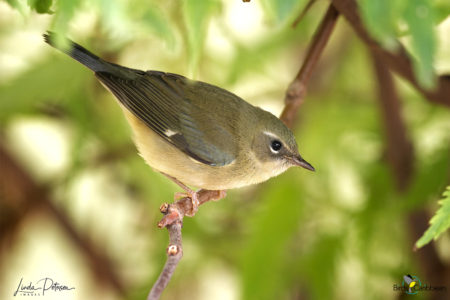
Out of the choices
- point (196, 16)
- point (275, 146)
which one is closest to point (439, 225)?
point (196, 16)

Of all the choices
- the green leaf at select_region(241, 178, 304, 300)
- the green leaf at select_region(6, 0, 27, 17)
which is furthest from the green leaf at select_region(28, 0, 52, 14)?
the green leaf at select_region(241, 178, 304, 300)

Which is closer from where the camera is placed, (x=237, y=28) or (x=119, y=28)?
(x=119, y=28)

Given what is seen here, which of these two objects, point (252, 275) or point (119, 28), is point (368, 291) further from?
point (119, 28)

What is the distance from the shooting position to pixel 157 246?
339cm

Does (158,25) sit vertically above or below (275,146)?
below

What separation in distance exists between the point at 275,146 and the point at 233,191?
1140 millimetres

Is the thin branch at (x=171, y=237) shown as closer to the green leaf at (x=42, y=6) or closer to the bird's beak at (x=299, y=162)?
the bird's beak at (x=299, y=162)

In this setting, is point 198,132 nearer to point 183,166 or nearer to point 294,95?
point 183,166

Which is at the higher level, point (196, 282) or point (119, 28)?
point (196, 282)

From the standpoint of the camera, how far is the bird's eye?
9.77ft

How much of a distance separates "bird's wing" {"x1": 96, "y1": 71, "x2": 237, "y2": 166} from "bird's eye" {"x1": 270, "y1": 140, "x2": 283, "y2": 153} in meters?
0.19

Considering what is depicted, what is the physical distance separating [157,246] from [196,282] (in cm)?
59

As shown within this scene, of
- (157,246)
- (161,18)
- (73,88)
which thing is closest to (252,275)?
(157,246)

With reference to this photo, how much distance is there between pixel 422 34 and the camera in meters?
1.38
